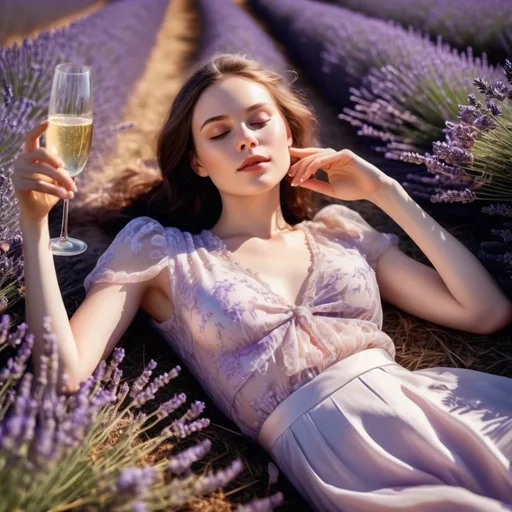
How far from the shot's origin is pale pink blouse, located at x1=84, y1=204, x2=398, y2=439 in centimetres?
194

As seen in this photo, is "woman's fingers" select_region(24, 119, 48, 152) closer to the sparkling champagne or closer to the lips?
the sparkling champagne

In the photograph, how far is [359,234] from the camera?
7.85ft

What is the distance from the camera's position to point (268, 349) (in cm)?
194

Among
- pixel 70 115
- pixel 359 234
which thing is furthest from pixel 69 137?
pixel 359 234

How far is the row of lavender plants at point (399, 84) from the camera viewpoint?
2639mm

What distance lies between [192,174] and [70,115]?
1.75 feet

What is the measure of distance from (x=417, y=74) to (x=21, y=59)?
2011 millimetres

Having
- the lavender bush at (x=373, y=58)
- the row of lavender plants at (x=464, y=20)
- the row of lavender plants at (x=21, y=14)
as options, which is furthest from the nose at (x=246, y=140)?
the row of lavender plants at (x=21, y=14)

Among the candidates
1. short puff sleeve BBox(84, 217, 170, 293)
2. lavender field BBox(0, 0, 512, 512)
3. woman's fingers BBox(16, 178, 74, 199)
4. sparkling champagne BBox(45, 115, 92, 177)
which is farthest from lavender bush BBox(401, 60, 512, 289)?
woman's fingers BBox(16, 178, 74, 199)

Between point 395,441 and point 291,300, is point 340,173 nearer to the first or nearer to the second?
point 291,300

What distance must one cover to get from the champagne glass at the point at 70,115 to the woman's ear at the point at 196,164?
0.37m

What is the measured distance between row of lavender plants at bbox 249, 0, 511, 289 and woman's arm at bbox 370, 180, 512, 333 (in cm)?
11

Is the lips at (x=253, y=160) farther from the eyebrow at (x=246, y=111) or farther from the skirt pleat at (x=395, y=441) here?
the skirt pleat at (x=395, y=441)

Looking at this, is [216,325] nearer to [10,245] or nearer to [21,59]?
[10,245]
